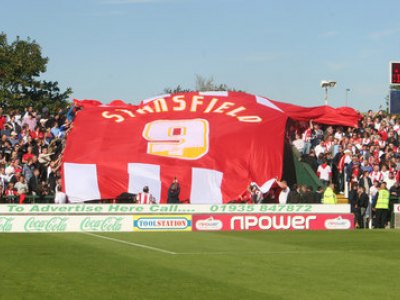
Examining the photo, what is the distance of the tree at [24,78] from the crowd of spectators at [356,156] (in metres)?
30.3

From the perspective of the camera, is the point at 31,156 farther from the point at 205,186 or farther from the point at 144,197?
the point at 205,186

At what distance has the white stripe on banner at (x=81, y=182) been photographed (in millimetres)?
36812

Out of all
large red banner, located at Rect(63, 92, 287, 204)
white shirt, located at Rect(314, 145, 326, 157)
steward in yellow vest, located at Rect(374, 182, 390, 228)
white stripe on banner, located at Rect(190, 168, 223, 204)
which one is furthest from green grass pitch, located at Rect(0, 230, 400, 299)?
white shirt, located at Rect(314, 145, 326, 157)

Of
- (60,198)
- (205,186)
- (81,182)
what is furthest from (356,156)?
(60,198)

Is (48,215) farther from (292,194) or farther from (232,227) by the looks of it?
(292,194)

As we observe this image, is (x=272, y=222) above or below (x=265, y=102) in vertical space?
below

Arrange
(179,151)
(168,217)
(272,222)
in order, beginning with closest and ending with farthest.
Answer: (168,217) → (272,222) → (179,151)

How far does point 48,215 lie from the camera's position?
31.1 m

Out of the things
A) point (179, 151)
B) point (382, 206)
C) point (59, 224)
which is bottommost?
point (59, 224)

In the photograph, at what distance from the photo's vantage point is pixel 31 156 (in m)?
34.6

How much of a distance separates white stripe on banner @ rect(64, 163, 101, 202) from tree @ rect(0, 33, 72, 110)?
28.8m

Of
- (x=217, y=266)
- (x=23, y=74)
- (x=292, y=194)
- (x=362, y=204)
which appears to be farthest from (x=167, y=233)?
(x=23, y=74)

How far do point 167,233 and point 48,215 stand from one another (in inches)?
166

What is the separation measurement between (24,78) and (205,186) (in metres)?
34.5
